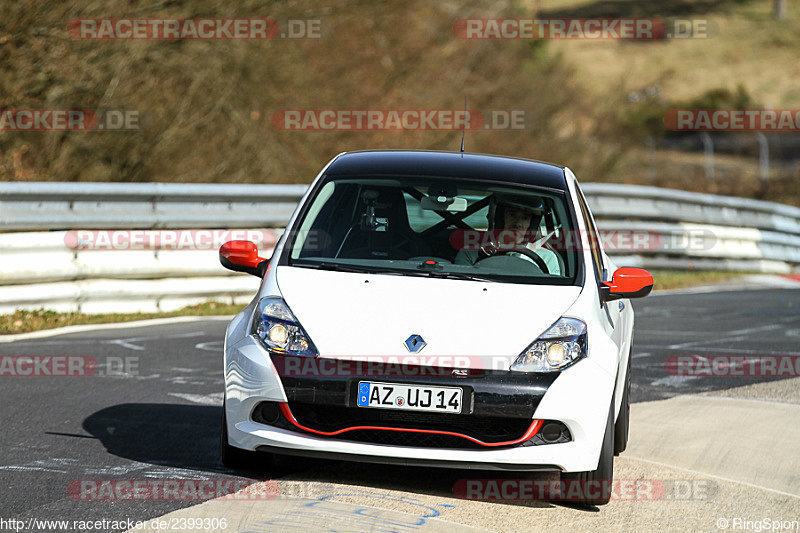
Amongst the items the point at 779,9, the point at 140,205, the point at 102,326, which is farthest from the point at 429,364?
the point at 779,9

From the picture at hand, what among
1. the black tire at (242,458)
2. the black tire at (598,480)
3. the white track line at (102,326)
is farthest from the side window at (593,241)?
the white track line at (102,326)

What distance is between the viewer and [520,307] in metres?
5.62

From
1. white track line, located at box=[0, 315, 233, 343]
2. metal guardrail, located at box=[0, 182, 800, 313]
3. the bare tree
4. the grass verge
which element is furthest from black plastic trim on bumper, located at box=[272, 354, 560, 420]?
the bare tree

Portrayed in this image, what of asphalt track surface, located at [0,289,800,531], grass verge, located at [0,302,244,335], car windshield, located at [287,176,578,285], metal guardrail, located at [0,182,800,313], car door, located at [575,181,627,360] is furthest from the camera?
metal guardrail, located at [0,182,800,313]

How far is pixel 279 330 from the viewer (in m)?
5.56

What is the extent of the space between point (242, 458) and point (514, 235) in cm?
186

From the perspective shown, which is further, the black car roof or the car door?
the black car roof

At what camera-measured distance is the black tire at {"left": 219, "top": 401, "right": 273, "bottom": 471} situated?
5781 mm

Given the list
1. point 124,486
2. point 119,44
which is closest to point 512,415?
point 124,486

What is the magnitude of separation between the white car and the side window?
81mm

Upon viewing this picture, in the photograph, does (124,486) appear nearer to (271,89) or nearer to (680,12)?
(271,89)

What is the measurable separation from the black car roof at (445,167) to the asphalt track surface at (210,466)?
1558mm

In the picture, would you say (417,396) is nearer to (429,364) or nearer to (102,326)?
(429,364)

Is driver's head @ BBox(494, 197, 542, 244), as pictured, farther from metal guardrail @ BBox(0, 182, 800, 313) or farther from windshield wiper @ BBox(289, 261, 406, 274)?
metal guardrail @ BBox(0, 182, 800, 313)
